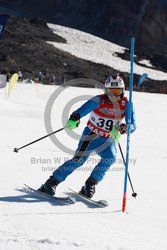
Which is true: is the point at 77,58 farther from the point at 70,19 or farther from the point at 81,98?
the point at 70,19

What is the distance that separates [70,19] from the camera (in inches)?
3541

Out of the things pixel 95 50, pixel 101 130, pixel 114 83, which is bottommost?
pixel 101 130

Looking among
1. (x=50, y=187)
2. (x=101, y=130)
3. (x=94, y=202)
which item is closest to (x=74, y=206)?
(x=94, y=202)

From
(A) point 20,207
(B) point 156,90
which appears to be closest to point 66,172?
(A) point 20,207

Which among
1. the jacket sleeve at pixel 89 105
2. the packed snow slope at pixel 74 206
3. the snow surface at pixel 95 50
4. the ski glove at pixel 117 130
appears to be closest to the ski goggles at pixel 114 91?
the jacket sleeve at pixel 89 105

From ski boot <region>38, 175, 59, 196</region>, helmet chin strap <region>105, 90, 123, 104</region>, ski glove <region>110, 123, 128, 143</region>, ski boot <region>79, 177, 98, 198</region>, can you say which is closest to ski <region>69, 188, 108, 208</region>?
ski boot <region>79, 177, 98, 198</region>

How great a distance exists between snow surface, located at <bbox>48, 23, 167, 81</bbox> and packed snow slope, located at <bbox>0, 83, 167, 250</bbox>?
43306mm

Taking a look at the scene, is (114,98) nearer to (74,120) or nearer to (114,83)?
(114,83)

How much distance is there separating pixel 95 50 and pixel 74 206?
5559 cm

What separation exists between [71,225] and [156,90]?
42.8m

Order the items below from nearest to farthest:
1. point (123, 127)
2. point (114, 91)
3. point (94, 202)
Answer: point (123, 127), point (94, 202), point (114, 91)

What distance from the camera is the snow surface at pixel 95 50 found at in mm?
54969

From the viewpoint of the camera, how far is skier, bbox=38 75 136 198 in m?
5.73

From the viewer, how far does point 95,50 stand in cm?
5981
